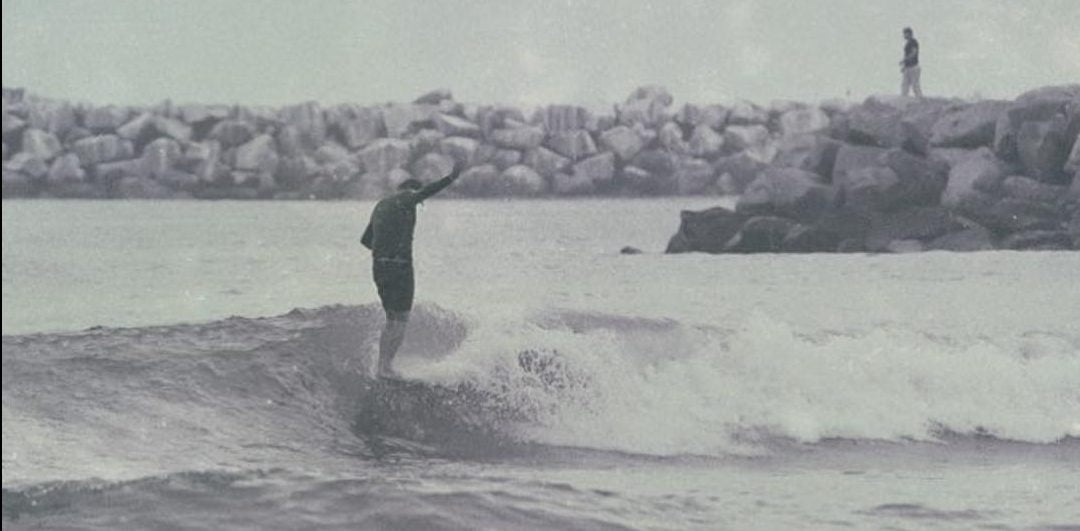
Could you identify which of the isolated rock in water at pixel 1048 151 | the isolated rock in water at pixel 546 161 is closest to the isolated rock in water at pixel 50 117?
the isolated rock in water at pixel 546 161

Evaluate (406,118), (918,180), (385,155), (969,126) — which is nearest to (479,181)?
(385,155)

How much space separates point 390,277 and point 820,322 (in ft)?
19.7

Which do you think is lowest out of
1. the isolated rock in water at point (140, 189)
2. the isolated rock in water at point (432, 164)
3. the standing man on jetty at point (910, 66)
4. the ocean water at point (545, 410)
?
the isolated rock in water at point (140, 189)

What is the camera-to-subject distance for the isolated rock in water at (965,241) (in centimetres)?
1898

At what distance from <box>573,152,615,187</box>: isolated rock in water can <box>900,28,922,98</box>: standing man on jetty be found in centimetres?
1949

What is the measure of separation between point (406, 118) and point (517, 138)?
338cm

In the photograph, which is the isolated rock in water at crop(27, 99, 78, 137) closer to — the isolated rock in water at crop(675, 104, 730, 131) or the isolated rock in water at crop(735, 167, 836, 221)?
the isolated rock in water at crop(675, 104, 730, 131)

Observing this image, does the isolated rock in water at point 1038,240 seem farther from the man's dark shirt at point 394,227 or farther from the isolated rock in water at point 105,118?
the isolated rock in water at point 105,118

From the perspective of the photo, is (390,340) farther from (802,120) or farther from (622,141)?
(622,141)

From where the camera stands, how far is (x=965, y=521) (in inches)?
214

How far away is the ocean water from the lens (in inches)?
215

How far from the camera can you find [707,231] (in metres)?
21.2

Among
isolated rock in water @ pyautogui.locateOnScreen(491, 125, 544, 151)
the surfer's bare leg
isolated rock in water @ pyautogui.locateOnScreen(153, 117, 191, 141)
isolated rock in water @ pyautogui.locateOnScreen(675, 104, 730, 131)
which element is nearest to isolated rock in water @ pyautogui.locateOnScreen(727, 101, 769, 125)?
isolated rock in water @ pyautogui.locateOnScreen(675, 104, 730, 131)

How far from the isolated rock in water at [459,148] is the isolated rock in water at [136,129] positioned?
1090 centimetres
